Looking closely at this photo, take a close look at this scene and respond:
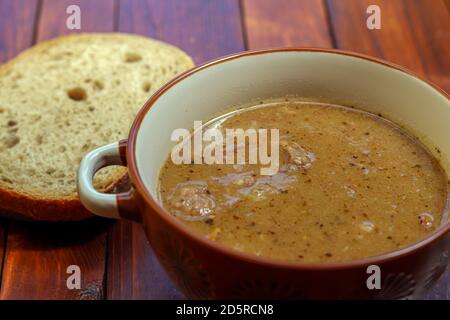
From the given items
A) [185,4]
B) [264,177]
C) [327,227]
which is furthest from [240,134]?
[185,4]

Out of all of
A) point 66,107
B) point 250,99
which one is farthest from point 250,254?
point 66,107

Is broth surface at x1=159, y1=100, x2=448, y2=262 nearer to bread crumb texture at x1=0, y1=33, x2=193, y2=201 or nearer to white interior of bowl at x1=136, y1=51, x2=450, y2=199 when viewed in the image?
white interior of bowl at x1=136, y1=51, x2=450, y2=199

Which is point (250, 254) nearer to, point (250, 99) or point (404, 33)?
point (250, 99)

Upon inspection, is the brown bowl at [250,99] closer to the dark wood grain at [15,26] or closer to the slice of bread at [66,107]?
the slice of bread at [66,107]

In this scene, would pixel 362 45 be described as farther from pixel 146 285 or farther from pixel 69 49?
pixel 146 285

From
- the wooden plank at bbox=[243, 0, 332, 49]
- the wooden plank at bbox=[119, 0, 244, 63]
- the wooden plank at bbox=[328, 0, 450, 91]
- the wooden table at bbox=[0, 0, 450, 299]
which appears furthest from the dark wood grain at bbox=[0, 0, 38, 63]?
the wooden plank at bbox=[328, 0, 450, 91]
